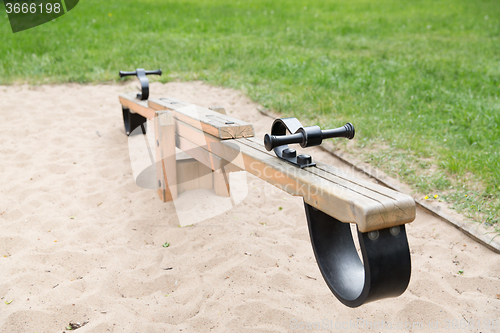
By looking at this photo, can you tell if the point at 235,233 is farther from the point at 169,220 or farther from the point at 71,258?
the point at 71,258

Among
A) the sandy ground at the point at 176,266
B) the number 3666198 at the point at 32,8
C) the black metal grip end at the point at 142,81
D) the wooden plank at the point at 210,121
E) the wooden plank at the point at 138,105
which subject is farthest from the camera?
the number 3666198 at the point at 32,8

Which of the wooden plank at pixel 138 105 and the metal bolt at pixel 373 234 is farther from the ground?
the metal bolt at pixel 373 234

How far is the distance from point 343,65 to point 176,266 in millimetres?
5562

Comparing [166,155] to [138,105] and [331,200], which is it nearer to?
[138,105]

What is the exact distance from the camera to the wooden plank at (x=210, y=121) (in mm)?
2553

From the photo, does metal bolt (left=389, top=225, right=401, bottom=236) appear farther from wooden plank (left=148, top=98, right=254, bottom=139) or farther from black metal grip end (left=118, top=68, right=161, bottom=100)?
black metal grip end (left=118, top=68, right=161, bottom=100)

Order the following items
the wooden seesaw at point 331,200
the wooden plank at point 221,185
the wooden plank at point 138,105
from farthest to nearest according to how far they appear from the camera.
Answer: the wooden plank at point 138,105
the wooden plank at point 221,185
the wooden seesaw at point 331,200

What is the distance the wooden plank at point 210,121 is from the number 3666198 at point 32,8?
10.3m

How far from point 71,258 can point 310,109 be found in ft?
11.4

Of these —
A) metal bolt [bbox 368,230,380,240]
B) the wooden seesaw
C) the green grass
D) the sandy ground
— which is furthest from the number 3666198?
metal bolt [bbox 368,230,380,240]

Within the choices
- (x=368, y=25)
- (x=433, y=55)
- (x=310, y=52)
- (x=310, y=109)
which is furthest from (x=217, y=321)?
(x=368, y=25)

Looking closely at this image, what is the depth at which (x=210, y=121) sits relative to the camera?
2725 millimetres

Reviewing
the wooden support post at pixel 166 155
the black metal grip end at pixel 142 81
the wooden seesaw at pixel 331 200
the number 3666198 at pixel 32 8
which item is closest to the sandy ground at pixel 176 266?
the wooden support post at pixel 166 155

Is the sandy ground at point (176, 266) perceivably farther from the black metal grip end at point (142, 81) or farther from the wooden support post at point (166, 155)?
the black metal grip end at point (142, 81)
